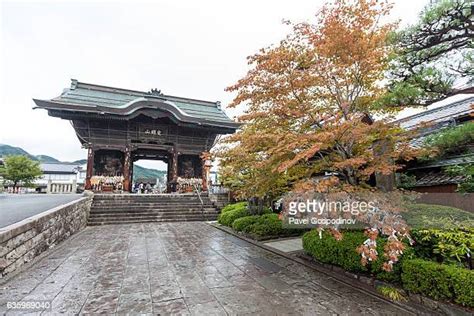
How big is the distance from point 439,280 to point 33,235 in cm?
710

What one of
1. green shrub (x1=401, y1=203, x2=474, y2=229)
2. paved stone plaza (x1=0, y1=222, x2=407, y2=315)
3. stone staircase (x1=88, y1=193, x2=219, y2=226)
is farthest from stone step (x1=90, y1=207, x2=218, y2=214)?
green shrub (x1=401, y1=203, x2=474, y2=229)

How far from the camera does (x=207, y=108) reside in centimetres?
2288

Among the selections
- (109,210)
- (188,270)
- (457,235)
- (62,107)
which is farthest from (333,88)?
(62,107)

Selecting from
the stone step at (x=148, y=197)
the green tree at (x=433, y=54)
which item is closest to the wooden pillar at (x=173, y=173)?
the stone step at (x=148, y=197)

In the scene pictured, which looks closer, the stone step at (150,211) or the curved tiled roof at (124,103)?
the stone step at (150,211)

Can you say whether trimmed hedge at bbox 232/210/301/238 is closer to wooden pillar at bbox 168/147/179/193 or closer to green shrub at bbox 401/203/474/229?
green shrub at bbox 401/203/474/229

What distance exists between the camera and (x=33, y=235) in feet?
16.3

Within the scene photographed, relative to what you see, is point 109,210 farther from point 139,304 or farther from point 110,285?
point 139,304

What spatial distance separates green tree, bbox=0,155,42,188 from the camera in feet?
82.6

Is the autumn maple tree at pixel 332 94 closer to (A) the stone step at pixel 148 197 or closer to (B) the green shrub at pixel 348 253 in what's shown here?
(B) the green shrub at pixel 348 253

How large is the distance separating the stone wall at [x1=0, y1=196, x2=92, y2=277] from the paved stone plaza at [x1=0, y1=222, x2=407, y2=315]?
0.24 m

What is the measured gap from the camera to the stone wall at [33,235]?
3924 millimetres

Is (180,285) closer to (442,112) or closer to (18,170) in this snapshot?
(442,112)

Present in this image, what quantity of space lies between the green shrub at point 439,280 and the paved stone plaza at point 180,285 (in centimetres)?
44
